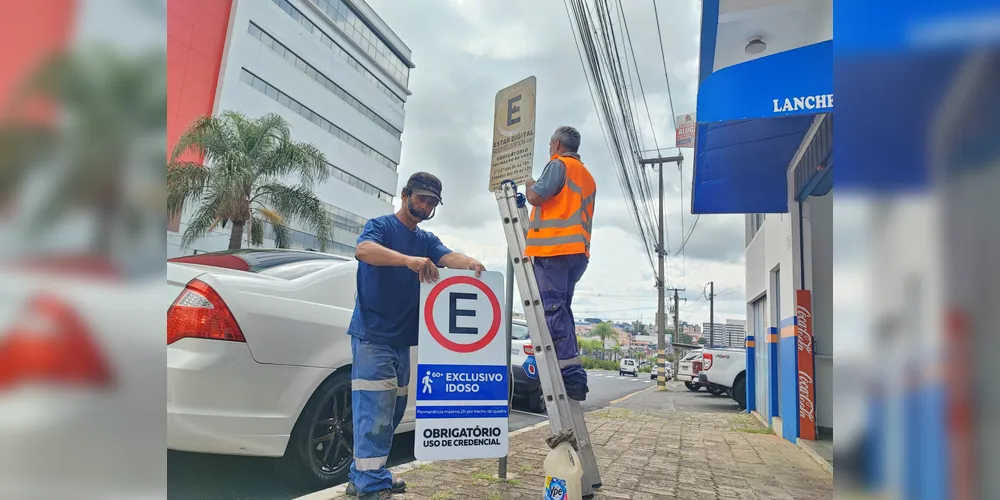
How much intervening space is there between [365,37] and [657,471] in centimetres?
4472

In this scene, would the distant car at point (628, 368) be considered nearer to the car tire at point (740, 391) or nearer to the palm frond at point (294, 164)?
the palm frond at point (294, 164)

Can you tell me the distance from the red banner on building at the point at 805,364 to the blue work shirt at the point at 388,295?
15.8 feet

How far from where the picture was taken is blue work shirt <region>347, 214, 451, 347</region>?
10.4 ft

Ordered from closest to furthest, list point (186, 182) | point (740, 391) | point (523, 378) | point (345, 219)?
1. point (523, 378)
2. point (740, 391)
3. point (186, 182)
4. point (345, 219)

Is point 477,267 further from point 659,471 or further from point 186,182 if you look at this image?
point 186,182

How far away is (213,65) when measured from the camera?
2941 cm

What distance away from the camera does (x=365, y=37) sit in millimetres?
44156

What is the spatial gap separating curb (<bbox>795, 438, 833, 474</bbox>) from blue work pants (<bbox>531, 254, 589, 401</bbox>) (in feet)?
9.45

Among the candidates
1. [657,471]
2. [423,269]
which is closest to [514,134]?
[423,269]

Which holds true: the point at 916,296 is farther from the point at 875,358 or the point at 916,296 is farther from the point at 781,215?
the point at 781,215

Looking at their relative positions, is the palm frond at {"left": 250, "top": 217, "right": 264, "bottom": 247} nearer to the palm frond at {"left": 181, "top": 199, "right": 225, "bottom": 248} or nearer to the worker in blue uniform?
the palm frond at {"left": 181, "top": 199, "right": 225, "bottom": 248}

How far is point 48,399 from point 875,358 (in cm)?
116

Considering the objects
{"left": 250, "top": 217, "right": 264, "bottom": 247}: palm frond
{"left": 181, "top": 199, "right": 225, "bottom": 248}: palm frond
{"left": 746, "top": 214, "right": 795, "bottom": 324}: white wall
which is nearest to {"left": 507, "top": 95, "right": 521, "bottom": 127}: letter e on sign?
{"left": 746, "top": 214, "right": 795, "bottom": 324}: white wall

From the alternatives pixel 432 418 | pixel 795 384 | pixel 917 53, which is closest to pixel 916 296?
pixel 917 53
